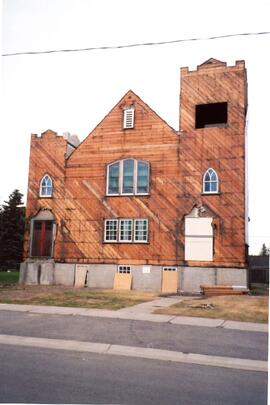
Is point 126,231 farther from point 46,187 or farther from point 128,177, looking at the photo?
point 46,187

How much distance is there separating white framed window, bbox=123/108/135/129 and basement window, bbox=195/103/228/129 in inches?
179

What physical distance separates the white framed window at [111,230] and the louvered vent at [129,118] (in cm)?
655

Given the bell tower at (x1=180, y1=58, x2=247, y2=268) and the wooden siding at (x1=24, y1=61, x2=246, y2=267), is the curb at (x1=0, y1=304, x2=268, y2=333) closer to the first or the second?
the wooden siding at (x1=24, y1=61, x2=246, y2=267)

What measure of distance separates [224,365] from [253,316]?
6642mm

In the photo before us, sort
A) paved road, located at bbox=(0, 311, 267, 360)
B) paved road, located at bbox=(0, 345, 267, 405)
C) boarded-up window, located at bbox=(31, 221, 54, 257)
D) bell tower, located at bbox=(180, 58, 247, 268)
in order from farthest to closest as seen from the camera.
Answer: boarded-up window, located at bbox=(31, 221, 54, 257)
bell tower, located at bbox=(180, 58, 247, 268)
paved road, located at bbox=(0, 311, 267, 360)
paved road, located at bbox=(0, 345, 267, 405)

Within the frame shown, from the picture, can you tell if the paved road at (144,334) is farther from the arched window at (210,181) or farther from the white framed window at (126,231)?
the arched window at (210,181)

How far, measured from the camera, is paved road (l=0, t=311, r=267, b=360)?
963cm

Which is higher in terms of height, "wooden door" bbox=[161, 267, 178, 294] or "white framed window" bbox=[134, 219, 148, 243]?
"white framed window" bbox=[134, 219, 148, 243]

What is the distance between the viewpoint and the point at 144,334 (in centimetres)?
1109

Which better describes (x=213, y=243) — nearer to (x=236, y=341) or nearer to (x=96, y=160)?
(x=96, y=160)

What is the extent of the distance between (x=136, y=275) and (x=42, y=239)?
7.26 metres

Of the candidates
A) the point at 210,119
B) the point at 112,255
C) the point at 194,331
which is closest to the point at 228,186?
the point at 210,119

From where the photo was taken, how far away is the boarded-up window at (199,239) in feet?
82.3

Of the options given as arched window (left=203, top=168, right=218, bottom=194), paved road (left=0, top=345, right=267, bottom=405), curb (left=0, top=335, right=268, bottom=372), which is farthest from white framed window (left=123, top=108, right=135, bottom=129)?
paved road (left=0, top=345, right=267, bottom=405)
